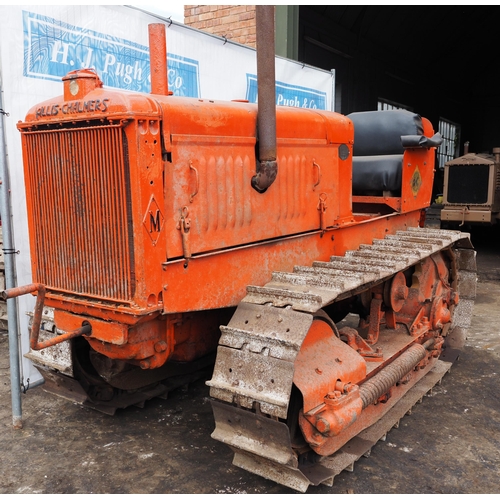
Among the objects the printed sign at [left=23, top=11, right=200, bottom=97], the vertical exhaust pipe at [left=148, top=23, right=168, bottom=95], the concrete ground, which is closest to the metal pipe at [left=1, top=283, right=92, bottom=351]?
the concrete ground

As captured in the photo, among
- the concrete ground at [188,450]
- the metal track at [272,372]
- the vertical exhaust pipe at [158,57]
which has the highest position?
the vertical exhaust pipe at [158,57]

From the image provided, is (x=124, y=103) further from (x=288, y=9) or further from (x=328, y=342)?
(x=288, y=9)

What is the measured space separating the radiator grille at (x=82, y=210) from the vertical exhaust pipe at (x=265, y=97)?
2.79ft

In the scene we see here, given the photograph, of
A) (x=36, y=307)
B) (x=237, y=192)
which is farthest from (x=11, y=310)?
(x=237, y=192)

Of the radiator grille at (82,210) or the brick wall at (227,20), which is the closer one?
the radiator grille at (82,210)

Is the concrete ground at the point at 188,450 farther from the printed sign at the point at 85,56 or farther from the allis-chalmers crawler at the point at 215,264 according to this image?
the printed sign at the point at 85,56

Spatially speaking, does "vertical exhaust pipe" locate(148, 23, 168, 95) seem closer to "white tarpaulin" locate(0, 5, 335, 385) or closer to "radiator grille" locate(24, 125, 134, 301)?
"radiator grille" locate(24, 125, 134, 301)

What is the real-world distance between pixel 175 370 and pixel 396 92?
557 inches

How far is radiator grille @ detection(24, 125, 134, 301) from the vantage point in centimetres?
265

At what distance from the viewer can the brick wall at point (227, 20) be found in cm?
709

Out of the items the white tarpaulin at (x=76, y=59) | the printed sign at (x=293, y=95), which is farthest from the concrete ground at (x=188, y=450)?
the printed sign at (x=293, y=95)

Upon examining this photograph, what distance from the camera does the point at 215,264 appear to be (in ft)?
9.93

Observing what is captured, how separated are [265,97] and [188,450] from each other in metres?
2.11

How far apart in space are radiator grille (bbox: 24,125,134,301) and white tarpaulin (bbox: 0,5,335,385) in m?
0.16
